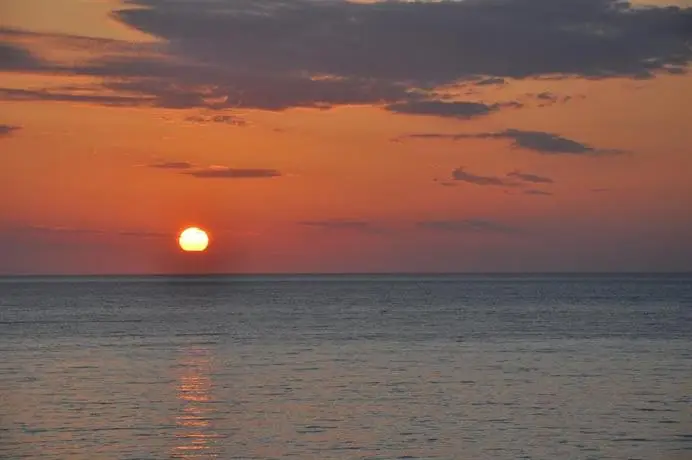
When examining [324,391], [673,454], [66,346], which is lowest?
[673,454]

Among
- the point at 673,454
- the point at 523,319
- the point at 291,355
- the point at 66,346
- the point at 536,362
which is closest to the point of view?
the point at 673,454

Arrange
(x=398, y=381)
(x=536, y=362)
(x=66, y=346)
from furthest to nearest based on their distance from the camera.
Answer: (x=66, y=346), (x=536, y=362), (x=398, y=381)

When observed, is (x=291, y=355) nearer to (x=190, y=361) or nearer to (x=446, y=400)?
(x=190, y=361)

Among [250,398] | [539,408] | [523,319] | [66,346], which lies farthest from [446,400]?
[523,319]

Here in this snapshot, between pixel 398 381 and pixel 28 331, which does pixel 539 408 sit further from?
pixel 28 331

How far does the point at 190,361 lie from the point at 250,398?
14538mm

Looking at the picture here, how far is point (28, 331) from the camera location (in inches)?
2958

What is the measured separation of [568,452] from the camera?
2859 cm

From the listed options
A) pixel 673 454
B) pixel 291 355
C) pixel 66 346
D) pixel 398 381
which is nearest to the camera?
pixel 673 454

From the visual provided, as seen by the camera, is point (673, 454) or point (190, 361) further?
point (190, 361)

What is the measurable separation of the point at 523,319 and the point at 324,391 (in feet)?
168

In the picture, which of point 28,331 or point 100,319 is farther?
point 100,319

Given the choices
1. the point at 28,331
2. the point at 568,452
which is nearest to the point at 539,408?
the point at 568,452

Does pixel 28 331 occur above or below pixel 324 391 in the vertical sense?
above
